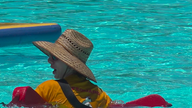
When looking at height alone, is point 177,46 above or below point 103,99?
below

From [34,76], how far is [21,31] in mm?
1405

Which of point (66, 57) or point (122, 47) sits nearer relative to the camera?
point (66, 57)

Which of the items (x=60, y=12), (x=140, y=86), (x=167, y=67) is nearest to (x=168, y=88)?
(x=140, y=86)

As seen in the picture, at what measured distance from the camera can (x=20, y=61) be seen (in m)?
6.71

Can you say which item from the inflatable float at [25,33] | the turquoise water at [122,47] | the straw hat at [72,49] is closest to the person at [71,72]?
the straw hat at [72,49]

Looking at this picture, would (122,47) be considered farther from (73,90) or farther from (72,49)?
(73,90)

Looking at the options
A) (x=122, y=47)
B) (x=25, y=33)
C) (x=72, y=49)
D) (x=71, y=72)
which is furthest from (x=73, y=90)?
(x=122, y=47)

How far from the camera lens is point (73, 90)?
3459 mm

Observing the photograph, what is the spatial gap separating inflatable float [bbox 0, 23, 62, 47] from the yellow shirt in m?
3.55

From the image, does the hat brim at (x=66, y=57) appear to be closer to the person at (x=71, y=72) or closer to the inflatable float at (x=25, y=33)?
the person at (x=71, y=72)

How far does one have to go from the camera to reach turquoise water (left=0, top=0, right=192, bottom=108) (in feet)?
18.2

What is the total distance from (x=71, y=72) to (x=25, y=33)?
145 inches

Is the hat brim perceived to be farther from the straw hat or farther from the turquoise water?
the turquoise water

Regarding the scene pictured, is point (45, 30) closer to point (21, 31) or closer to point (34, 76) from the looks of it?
point (21, 31)
